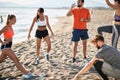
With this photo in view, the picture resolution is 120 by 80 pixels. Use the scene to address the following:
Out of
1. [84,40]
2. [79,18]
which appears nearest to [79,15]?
[79,18]

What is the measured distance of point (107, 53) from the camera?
6008mm

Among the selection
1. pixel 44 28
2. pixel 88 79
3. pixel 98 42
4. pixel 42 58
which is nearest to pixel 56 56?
pixel 42 58

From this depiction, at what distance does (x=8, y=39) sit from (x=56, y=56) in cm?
378

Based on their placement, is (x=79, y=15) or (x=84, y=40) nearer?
(x=79, y=15)

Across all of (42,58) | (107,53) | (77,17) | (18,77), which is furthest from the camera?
(42,58)

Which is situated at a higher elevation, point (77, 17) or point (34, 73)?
point (77, 17)

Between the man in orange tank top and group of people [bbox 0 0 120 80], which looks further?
the man in orange tank top

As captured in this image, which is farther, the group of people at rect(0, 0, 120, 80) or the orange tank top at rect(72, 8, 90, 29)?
the orange tank top at rect(72, 8, 90, 29)

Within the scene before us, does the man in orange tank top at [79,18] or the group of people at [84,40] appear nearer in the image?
the group of people at [84,40]

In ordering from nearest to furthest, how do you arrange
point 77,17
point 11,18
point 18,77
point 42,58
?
point 11,18 → point 18,77 → point 77,17 → point 42,58

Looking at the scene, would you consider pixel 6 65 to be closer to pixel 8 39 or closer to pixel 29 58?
pixel 29 58

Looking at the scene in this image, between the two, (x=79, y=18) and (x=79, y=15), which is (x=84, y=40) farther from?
(x=79, y=15)

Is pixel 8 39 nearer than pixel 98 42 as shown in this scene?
No

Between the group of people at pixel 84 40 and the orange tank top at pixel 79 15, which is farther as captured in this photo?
the orange tank top at pixel 79 15
